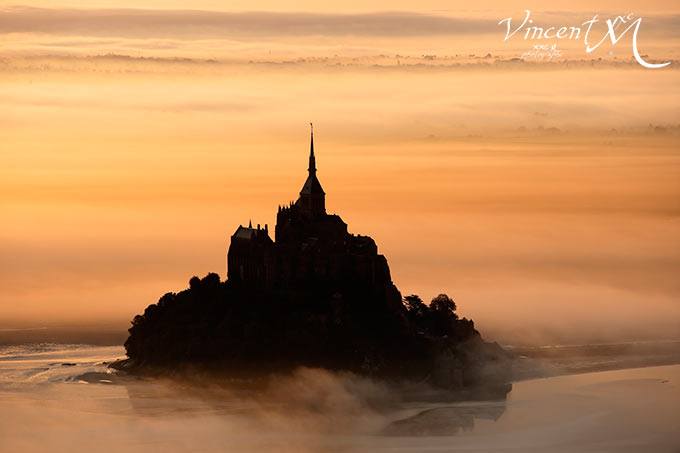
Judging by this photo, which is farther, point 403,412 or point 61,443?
point 403,412

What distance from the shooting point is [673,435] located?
18962 cm

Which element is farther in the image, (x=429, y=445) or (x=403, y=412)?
(x=403, y=412)

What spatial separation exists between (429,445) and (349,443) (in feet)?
19.6

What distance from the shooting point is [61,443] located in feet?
611

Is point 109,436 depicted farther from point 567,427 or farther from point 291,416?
point 567,427

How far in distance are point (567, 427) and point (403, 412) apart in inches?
546

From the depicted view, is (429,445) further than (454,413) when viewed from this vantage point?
No

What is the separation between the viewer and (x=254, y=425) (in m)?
194

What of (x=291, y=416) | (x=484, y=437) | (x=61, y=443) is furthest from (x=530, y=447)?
(x=61, y=443)

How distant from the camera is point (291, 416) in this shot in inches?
7790

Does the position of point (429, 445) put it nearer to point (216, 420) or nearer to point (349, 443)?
point (349, 443)

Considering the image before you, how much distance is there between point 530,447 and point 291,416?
22.1 m

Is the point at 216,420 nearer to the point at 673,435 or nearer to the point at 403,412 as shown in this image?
the point at 403,412

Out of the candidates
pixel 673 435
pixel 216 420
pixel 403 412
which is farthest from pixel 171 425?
pixel 673 435
